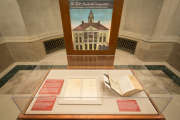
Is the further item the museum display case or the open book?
the open book

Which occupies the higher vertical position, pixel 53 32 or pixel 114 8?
pixel 114 8

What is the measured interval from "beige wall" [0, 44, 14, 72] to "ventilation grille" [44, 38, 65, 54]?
1.05 m

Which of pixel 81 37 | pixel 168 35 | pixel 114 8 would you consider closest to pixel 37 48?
pixel 81 37

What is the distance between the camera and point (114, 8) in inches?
51.1

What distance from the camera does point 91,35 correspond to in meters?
1.59

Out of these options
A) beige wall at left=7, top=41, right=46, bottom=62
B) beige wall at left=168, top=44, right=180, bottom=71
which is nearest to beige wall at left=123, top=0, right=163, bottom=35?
beige wall at left=168, top=44, right=180, bottom=71

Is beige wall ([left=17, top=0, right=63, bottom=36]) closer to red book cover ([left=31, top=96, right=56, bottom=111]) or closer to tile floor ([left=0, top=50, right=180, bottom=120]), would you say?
tile floor ([left=0, top=50, right=180, bottom=120])

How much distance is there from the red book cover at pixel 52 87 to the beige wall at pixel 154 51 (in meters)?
2.61

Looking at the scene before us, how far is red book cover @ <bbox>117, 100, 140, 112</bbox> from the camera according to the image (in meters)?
0.86

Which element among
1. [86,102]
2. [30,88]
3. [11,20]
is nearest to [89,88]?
[86,102]

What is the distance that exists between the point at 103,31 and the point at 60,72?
1.02 meters

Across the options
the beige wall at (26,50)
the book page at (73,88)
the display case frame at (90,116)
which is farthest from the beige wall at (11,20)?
the display case frame at (90,116)

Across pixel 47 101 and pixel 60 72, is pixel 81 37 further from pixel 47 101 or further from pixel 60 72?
pixel 47 101

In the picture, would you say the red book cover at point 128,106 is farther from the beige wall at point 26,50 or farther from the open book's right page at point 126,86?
the beige wall at point 26,50
